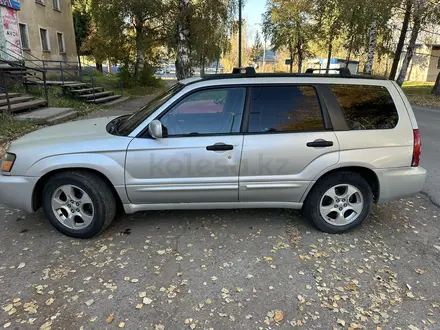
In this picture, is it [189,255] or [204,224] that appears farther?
[204,224]

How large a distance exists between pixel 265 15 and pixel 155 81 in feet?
53.4

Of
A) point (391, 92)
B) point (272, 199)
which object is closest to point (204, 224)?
point (272, 199)

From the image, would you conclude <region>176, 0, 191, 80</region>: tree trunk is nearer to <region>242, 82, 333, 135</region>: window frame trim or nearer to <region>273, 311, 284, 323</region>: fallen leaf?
<region>242, 82, 333, 135</region>: window frame trim

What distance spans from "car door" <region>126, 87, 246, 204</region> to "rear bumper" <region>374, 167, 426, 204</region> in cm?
160

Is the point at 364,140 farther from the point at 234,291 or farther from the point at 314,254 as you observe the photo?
the point at 234,291

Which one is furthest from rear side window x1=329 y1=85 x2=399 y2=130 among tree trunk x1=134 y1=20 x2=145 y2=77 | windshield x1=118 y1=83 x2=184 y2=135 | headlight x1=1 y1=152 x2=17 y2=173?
tree trunk x1=134 y1=20 x2=145 y2=77

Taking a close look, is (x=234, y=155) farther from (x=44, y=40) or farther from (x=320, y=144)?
(x=44, y=40)

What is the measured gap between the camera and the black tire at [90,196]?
325 cm

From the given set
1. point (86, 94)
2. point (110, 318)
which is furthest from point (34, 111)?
point (110, 318)

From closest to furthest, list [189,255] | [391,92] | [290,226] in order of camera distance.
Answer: [189,255] → [391,92] → [290,226]

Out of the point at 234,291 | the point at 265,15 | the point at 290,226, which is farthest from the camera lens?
the point at 265,15

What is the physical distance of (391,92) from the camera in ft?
11.5

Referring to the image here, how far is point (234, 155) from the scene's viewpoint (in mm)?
3299

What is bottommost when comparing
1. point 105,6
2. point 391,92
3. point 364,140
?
point 364,140
